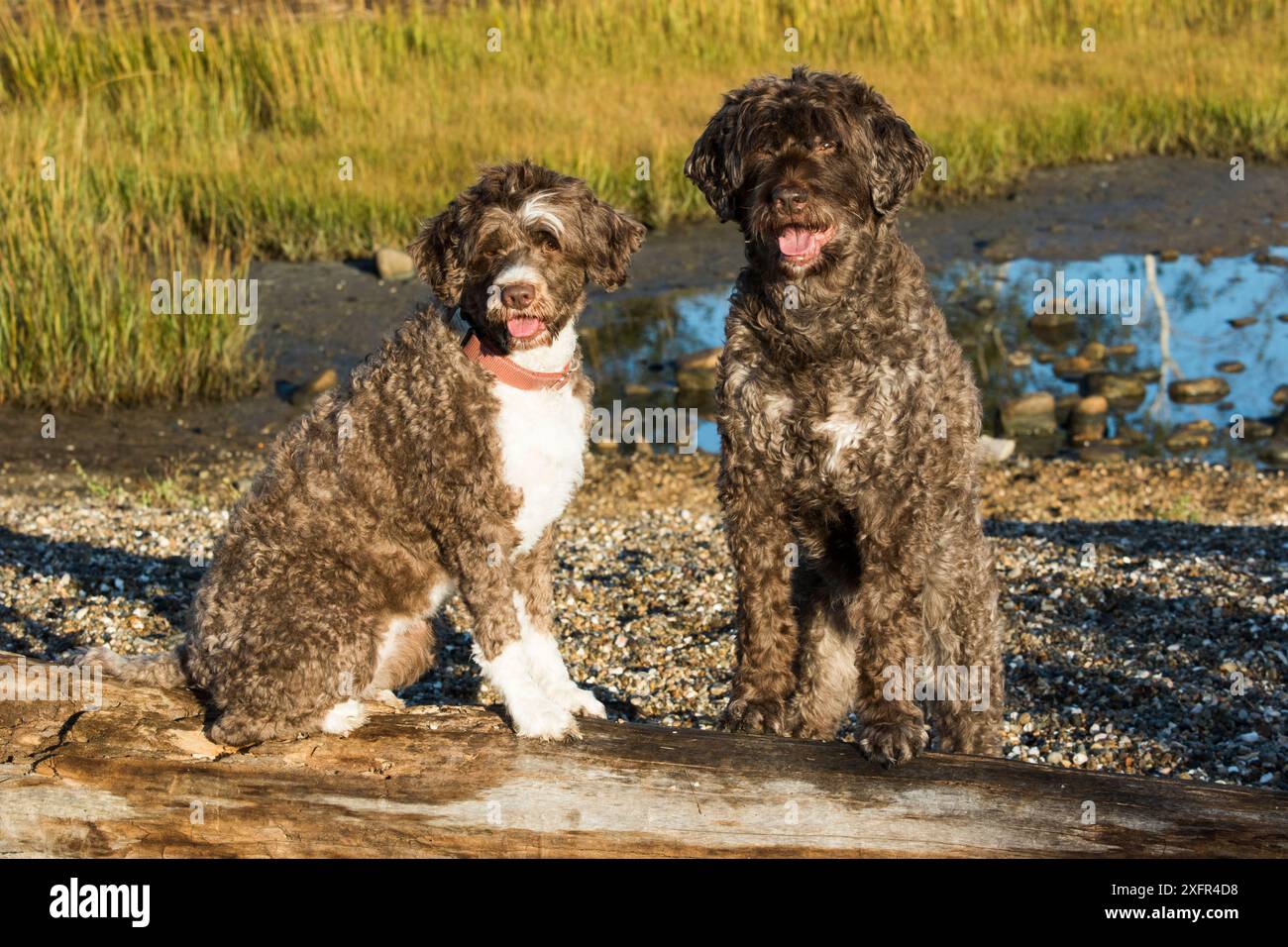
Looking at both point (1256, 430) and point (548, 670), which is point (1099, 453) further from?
point (548, 670)

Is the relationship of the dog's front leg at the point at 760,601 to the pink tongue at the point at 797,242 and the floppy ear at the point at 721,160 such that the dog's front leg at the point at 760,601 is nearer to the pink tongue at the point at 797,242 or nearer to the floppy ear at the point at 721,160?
the pink tongue at the point at 797,242

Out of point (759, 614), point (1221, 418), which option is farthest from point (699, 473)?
point (759, 614)

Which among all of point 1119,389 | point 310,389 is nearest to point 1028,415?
point 1119,389

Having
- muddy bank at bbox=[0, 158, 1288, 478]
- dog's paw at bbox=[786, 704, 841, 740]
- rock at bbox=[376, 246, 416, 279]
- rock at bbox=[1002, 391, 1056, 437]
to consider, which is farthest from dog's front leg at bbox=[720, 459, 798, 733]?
rock at bbox=[376, 246, 416, 279]

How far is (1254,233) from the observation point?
17.0m

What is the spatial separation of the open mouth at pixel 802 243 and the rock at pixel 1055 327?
942 centimetres

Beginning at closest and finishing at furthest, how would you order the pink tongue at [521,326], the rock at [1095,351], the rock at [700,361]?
the pink tongue at [521,326] → the rock at [700,361] → the rock at [1095,351]

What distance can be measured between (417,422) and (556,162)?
12144 mm

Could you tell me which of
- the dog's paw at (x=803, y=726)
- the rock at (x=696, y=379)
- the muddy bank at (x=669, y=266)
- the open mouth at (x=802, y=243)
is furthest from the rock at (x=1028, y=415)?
the open mouth at (x=802, y=243)

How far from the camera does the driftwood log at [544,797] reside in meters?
4.52

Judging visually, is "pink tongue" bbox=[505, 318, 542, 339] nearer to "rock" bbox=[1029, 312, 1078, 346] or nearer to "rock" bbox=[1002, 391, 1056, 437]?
"rock" bbox=[1002, 391, 1056, 437]

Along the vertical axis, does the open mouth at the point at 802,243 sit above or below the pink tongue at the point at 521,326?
above

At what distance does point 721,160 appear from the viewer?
5.26 metres

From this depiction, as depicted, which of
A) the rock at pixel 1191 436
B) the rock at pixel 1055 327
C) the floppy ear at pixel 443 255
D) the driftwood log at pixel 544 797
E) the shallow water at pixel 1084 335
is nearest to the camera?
the driftwood log at pixel 544 797
